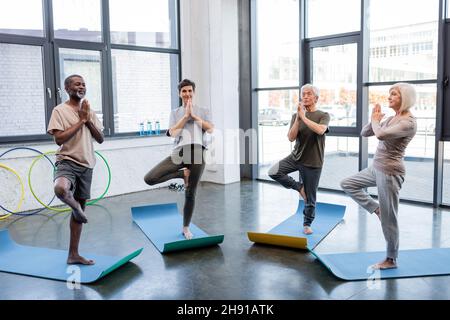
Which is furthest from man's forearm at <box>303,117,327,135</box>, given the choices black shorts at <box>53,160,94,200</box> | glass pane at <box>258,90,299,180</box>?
glass pane at <box>258,90,299,180</box>

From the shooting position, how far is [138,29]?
7.20 metres

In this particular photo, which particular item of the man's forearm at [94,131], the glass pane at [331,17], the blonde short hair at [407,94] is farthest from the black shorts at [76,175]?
the glass pane at [331,17]

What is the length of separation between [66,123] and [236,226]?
7.55ft

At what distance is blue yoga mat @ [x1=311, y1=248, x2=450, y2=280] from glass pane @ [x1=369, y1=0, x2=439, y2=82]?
2689 millimetres

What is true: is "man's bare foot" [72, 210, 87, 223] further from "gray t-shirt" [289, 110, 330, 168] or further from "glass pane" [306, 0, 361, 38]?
"glass pane" [306, 0, 361, 38]

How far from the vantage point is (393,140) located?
3469mm

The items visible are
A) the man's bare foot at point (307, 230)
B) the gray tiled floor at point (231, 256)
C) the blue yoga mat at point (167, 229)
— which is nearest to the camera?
the gray tiled floor at point (231, 256)

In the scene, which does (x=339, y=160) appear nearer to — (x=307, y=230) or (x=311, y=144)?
(x=307, y=230)

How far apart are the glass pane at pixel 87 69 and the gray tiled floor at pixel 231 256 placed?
1568 millimetres

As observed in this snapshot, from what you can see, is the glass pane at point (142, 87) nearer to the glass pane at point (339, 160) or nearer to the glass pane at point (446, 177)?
the glass pane at point (339, 160)

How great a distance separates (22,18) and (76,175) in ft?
10.9

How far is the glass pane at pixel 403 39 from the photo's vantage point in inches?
223

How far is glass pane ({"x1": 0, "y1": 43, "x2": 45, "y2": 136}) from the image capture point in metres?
5.83
